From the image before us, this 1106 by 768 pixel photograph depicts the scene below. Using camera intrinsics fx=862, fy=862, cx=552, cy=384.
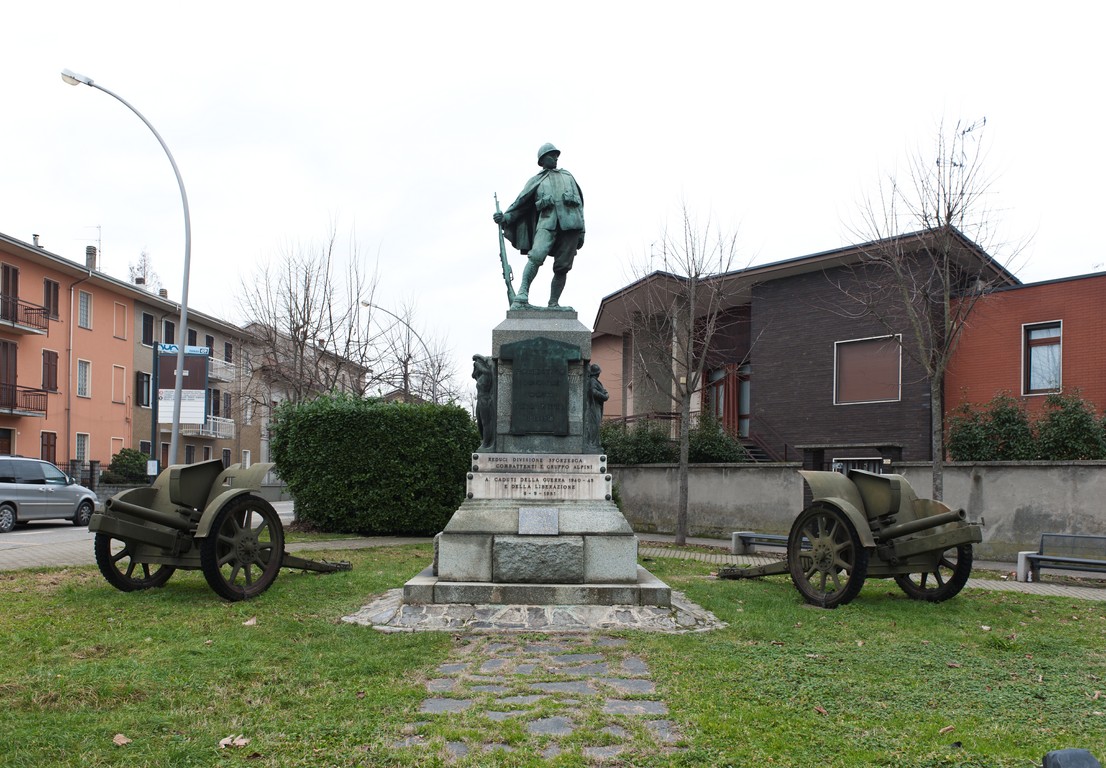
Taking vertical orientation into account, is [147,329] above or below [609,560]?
above

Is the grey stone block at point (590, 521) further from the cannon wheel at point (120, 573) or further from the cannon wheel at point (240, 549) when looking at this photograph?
the cannon wheel at point (120, 573)

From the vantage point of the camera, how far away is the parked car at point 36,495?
1923 centimetres

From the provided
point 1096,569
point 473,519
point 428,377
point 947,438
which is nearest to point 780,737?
point 473,519

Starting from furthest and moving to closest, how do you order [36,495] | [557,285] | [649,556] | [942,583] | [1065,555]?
[36,495]
[649,556]
[1065,555]
[557,285]
[942,583]

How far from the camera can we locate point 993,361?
64.8ft

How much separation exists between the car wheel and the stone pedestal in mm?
16489

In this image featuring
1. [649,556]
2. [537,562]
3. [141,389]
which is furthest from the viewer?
[141,389]

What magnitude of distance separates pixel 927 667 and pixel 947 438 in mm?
13566

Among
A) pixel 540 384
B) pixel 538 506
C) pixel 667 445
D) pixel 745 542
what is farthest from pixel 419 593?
pixel 667 445

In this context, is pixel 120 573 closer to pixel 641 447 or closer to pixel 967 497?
pixel 967 497

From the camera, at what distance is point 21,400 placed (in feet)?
102

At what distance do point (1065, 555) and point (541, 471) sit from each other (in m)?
9.07

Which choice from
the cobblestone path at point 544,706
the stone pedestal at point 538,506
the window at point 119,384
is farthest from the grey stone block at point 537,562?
the window at point 119,384

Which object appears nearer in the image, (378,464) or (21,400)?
(378,464)
